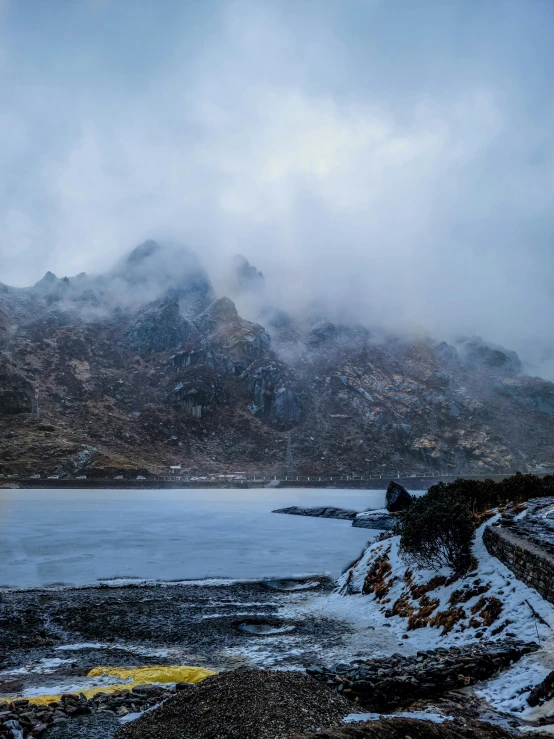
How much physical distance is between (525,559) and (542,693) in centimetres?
539

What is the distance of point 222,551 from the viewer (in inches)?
1291

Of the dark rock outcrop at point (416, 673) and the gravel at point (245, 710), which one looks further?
the dark rock outcrop at point (416, 673)

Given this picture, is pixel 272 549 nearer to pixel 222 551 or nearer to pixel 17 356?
pixel 222 551

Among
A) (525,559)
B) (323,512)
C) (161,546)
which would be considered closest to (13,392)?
(323,512)

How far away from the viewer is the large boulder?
41250mm

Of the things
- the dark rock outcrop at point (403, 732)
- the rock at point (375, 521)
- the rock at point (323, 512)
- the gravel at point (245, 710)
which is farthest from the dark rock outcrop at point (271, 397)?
the dark rock outcrop at point (403, 732)

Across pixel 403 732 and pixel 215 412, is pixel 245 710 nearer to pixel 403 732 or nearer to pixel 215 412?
pixel 403 732

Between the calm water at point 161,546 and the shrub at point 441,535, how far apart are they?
1040 centimetres

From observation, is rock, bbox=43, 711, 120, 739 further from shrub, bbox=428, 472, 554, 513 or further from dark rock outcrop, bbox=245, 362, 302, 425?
dark rock outcrop, bbox=245, 362, 302, 425

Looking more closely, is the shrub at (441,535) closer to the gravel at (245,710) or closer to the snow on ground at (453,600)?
the snow on ground at (453,600)

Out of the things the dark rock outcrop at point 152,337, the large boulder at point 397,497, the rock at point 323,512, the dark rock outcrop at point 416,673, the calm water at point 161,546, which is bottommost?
the rock at point 323,512

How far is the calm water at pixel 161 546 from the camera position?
26.1 meters

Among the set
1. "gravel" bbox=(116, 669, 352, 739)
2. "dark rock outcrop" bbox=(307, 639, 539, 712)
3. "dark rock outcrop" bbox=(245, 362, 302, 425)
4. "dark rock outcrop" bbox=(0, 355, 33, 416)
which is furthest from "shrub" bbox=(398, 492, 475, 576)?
"dark rock outcrop" bbox=(245, 362, 302, 425)

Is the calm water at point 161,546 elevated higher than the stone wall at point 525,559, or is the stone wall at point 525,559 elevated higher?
the stone wall at point 525,559
